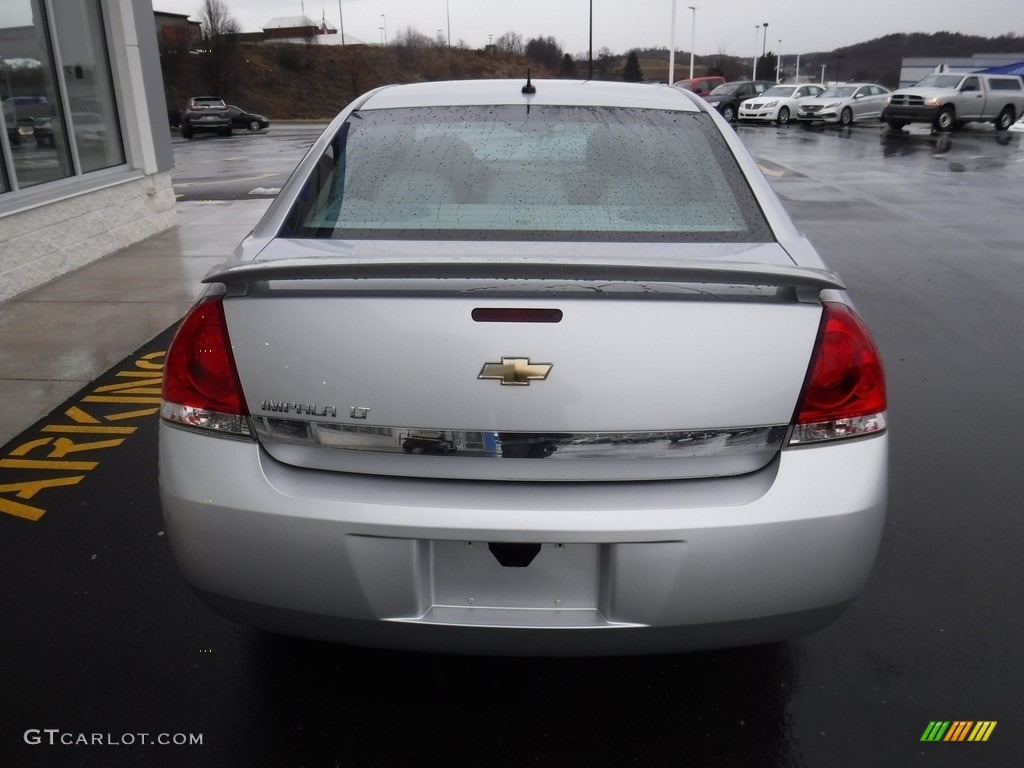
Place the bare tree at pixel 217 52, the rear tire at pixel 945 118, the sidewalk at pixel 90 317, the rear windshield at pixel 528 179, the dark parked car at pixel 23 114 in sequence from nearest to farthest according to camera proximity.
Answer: the rear windshield at pixel 528 179
the sidewalk at pixel 90 317
the dark parked car at pixel 23 114
the rear tire at pixel 945 118
the bare tree at pixel 217 52

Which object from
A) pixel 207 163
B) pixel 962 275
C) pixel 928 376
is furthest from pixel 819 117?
pixel 928 376

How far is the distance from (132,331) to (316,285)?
475 centimetres

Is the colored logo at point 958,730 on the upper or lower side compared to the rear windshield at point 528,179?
lower

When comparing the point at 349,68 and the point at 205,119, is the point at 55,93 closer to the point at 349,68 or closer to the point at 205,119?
the point at 205,119

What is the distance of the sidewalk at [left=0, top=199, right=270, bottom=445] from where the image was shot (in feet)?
16.8

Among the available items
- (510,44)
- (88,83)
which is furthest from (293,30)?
(88,83)

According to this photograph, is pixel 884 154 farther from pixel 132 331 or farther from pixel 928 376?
pixel 132 331

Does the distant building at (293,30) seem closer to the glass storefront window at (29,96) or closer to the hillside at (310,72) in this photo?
the hillside at (310,72)

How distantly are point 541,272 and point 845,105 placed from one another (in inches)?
1388

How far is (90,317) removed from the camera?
21.8 ft

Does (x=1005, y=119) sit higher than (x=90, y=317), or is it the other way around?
(x=90, y=317)

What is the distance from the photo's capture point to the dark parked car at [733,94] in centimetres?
3834

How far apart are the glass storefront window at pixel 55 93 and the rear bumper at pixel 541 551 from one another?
→ 22.8 feet

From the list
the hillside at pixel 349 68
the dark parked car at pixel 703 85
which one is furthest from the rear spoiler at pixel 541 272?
the hillside at pixel 349 68
